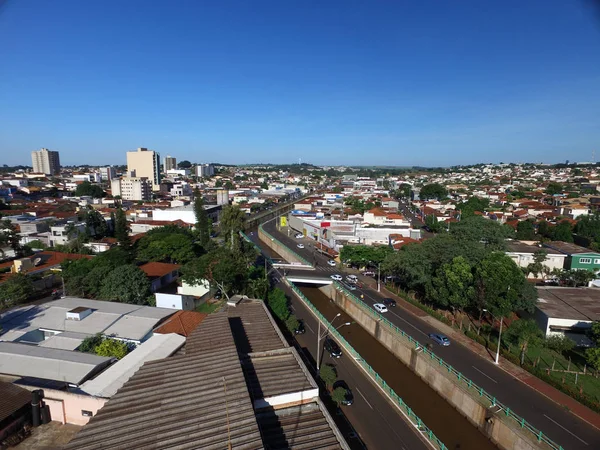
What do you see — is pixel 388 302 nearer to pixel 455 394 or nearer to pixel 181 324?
pixel 455 394

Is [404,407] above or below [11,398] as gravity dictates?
below

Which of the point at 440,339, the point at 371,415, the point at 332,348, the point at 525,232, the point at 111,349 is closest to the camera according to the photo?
the point at 371,415

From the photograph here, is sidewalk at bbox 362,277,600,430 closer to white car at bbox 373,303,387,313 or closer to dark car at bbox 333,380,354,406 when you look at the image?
white car at bbox 373,303,387,313

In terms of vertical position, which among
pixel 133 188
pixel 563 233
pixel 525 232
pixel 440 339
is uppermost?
pixel 133 188

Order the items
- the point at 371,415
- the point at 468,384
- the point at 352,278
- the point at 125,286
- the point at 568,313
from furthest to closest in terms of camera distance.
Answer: the point at 352,278
the point at 125,286
the point at 568,313
the point at 468,384
the point at 371,415

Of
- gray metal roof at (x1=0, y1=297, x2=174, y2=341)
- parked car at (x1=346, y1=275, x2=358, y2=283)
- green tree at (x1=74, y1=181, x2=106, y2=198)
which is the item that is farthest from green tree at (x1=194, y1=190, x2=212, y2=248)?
green tree at (x1=74, y1=181, x2=106, y2=198)

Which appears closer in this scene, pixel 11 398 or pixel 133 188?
pixel 11 398

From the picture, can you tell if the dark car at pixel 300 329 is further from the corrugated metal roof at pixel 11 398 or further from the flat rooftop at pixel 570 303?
the flat rooftop at pixel 570 303

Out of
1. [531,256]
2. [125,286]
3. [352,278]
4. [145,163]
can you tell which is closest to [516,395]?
[352,278]

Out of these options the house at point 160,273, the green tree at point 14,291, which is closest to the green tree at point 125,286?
the house at point 160,273
